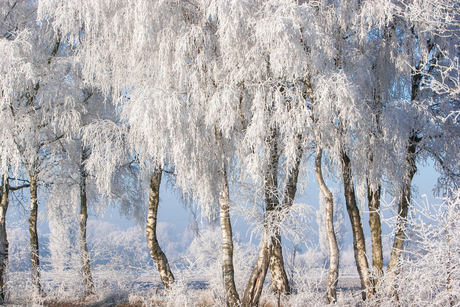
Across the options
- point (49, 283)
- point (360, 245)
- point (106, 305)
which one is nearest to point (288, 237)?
point (360, 245)

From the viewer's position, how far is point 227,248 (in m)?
7.76

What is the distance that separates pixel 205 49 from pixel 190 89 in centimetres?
92

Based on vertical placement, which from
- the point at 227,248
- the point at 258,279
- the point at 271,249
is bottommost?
the point at 258,279

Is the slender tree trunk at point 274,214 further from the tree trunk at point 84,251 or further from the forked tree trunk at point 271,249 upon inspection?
the tree trunk at point 84,251

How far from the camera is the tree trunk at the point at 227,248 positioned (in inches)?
296

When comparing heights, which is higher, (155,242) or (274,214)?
(274,214)

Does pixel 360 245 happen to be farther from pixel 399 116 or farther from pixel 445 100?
pixel 445 100

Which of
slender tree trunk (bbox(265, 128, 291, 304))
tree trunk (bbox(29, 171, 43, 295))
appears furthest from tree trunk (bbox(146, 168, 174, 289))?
tree trunk (bbox(29, 171, 43, 295))

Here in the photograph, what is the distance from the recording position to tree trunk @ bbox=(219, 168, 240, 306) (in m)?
7.52

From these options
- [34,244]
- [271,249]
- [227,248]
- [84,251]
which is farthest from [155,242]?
[34,244]

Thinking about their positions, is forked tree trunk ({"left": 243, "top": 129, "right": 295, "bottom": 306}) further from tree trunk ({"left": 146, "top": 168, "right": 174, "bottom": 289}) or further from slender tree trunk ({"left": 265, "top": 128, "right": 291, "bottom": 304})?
tree trunk ({"left": 146, "top": 168, "right": 174, "bottom": 289})

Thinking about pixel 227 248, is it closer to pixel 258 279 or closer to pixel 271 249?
pixel 258 279

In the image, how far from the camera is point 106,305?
364 inches

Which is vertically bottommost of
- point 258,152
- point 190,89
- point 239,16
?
point 258,152
